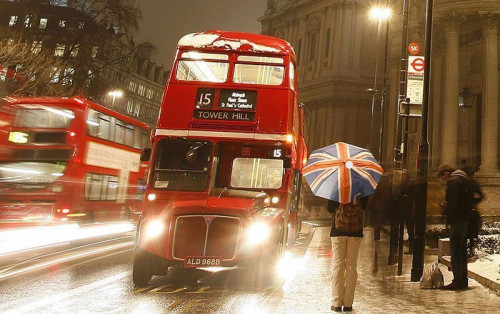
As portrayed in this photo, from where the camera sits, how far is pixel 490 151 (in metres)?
25.7

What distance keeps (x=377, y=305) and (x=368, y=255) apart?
5.90m

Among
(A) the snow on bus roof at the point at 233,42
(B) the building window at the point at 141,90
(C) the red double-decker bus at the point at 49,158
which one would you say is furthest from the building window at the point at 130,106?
(A) the snow on bus roof at the point at 233,42

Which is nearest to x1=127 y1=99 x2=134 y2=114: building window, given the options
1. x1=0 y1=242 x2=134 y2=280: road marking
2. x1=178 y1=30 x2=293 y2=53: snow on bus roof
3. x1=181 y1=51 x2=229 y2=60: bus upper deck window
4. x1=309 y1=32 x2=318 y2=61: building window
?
x1=309 y1=32 x2=318 y2=61: building window

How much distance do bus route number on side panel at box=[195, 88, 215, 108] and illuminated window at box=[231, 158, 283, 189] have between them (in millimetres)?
1152

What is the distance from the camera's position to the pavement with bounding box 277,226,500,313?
6160 millimetres

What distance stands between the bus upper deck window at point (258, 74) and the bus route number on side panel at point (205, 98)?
58 cm

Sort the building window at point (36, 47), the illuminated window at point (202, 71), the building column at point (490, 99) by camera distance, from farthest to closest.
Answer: the building window at point (36, 47), the building column at point (490, 99), the illuminated window at point (202, 71)

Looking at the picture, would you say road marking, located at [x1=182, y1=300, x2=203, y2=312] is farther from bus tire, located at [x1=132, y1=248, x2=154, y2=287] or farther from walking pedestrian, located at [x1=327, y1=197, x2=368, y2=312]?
walking pedestrian, located at [x1=327, y1=197, x2=368, y2=312]

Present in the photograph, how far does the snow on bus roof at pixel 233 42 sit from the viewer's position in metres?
9.77

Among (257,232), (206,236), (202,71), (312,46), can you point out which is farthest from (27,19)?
(312,46)

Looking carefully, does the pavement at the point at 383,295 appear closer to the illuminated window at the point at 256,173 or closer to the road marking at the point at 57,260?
the illuminated window at the point at 256,173

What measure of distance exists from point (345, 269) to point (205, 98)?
4.40 m

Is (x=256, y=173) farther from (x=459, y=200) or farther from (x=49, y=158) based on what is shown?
(x=49, y=158)

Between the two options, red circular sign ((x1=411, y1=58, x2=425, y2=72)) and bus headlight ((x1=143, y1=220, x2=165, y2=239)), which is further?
red circular sign ((x1=411, y1=58, x2=425, y2=72))
